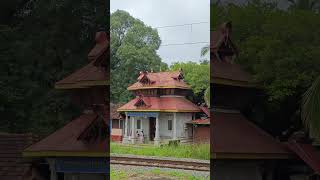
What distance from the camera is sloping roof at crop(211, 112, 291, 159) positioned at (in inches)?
202

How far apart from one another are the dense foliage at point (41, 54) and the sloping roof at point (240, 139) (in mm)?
1428

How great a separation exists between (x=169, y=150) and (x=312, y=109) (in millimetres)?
1414

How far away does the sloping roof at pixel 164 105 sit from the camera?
17.2 feet

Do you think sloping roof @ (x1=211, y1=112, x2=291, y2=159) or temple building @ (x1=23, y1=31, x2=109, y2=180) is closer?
sloping roof @ (x1=211, y1=112, x2=291, y2=159)

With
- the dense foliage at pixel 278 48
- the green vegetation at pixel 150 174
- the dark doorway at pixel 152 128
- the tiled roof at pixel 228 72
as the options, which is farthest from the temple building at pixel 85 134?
the dense foliage at pixel 278 48

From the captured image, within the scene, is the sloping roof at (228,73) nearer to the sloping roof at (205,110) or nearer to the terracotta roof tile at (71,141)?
the sloping roof at (205,110)

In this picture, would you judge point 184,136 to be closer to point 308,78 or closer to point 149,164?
point 149,164

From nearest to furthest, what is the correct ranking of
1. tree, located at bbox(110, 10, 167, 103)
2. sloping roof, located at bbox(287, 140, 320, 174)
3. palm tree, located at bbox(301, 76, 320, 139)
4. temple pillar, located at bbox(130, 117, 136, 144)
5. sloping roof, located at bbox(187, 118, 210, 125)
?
1. palm tree, located at bbox(301, 76, 320, 139)
2. sloping roof, located at bbox(287, 140, 320, 174)
3. sloping roof, located at bbox(187, 118, 210, 125)
4. tree, located at bbox(110, 10, 167, 103)
5. temple pillar, located at bbox(130, 117, 136, 144)

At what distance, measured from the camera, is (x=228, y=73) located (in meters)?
5.27

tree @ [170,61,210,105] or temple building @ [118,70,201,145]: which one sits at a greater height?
tree @ [170,61,210,105]

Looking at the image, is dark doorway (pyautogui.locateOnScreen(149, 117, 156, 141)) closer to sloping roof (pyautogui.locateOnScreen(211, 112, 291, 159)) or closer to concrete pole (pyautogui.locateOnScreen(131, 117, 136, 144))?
concrete pole (pyautogui.locateOnScreen(131, 117, 136, 144))

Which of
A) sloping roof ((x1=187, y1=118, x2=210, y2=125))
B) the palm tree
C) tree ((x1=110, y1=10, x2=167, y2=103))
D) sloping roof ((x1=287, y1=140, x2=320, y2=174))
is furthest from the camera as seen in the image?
tree ((x1=110, y1=10, x2=167, y2=103))

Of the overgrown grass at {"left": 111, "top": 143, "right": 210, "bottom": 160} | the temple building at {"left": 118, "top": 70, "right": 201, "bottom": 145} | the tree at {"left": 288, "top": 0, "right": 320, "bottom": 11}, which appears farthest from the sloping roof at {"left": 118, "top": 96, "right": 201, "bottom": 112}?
the tree at {"left": 288, "top": 0, "right": 320, "bottom": 11}

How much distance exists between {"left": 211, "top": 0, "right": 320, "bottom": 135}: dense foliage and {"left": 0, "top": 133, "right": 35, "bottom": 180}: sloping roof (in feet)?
7.33
